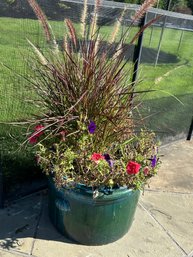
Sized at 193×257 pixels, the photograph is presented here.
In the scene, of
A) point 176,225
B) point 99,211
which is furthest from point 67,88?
point 176,225

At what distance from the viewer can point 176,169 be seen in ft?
13.8

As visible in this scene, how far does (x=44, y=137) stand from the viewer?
2.82 meters

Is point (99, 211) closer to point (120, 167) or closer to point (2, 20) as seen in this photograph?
point (120, 167)

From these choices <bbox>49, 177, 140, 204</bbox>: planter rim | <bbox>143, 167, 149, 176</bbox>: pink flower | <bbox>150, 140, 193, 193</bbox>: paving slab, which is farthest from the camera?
<bbox>150, 140, 193, 193</bbox>: paving slab

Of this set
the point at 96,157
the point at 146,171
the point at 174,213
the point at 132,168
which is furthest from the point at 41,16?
the point at 174,213

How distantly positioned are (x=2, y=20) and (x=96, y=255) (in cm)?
188

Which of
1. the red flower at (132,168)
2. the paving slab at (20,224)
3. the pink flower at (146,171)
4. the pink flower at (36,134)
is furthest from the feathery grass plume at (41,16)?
the paving slab at (20,224)

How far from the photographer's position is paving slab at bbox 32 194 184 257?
108 inches

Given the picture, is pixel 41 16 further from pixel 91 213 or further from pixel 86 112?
pixel 91 213

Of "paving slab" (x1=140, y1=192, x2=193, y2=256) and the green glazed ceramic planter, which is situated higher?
the green glazed ceramic planter

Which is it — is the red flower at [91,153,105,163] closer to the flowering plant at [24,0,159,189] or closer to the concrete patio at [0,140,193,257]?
the flowering plant at [24,0,159,189]

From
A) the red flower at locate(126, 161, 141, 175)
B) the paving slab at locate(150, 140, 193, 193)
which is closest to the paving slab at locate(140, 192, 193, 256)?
the paving slab at locate(150, 140, 193, 193)

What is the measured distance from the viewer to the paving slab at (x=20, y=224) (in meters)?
2.74

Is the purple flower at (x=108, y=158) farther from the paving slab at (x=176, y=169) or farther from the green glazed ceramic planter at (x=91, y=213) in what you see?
the paving slab at (x=176, y=169)
